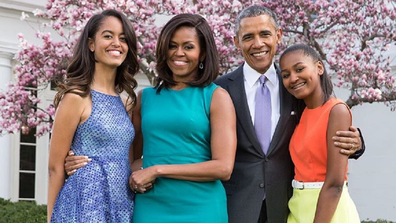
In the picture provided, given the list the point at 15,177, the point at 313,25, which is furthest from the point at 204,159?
the point at 15,177

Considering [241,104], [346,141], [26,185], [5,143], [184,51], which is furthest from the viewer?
[26,185]

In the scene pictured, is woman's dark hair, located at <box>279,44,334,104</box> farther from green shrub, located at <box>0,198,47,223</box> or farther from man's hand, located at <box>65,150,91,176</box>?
green shrub, located at <box>0,198,47,223</box>

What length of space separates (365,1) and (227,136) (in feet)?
20.5

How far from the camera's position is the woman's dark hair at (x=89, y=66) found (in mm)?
4031

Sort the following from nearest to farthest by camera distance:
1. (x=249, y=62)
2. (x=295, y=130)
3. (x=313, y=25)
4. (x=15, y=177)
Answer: (x=295, y=130) → (x=249, y=62) → (x=313, y=25) → (x=15, y=177)

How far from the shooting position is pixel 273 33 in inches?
181

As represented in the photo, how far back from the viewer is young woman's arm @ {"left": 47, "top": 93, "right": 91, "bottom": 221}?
12.9 ft

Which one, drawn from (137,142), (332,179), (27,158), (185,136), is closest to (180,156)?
(185,136)

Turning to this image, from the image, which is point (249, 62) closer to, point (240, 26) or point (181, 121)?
point (240, 26)

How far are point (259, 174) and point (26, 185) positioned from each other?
841 cm

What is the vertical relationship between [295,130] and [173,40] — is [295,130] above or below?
below

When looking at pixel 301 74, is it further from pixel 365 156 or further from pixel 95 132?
pixel 365 156

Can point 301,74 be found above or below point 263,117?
above

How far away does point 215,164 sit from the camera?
13.1ft
